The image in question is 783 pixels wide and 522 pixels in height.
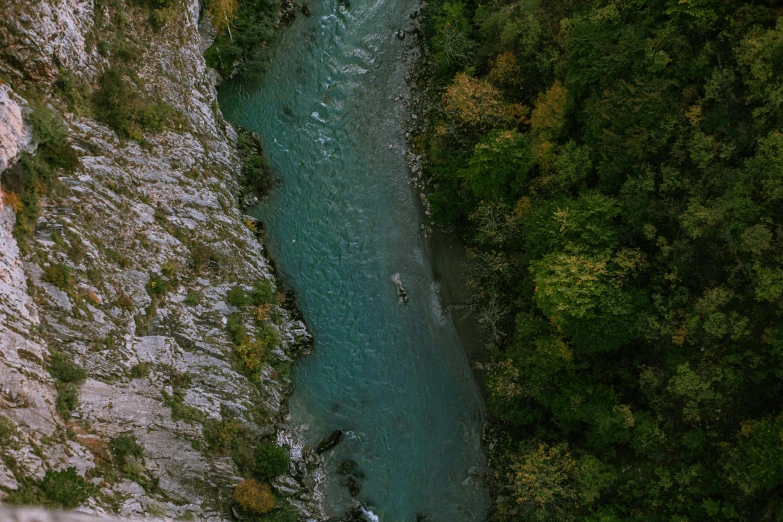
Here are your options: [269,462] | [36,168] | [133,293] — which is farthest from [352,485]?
[36,168]

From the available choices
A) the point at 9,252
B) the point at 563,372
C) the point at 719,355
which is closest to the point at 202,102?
the point at 9,252

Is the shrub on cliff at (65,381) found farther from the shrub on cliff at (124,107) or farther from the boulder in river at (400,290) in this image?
the boulder in river at (400,290)

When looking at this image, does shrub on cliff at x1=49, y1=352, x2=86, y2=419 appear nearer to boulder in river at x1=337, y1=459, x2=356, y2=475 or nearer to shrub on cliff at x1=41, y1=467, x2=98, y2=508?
shrub on cliff at x1=41, y1=467, x2=98, y2=508

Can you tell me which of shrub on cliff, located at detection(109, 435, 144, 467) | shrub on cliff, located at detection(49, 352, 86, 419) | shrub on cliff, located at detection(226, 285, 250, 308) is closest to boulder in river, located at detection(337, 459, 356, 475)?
shrub on cliff, located at detection(226, 285, 250, 308)

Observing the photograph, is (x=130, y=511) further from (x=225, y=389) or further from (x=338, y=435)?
(x=338, y=435)

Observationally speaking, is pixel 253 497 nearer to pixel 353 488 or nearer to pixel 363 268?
pixel 353 488
